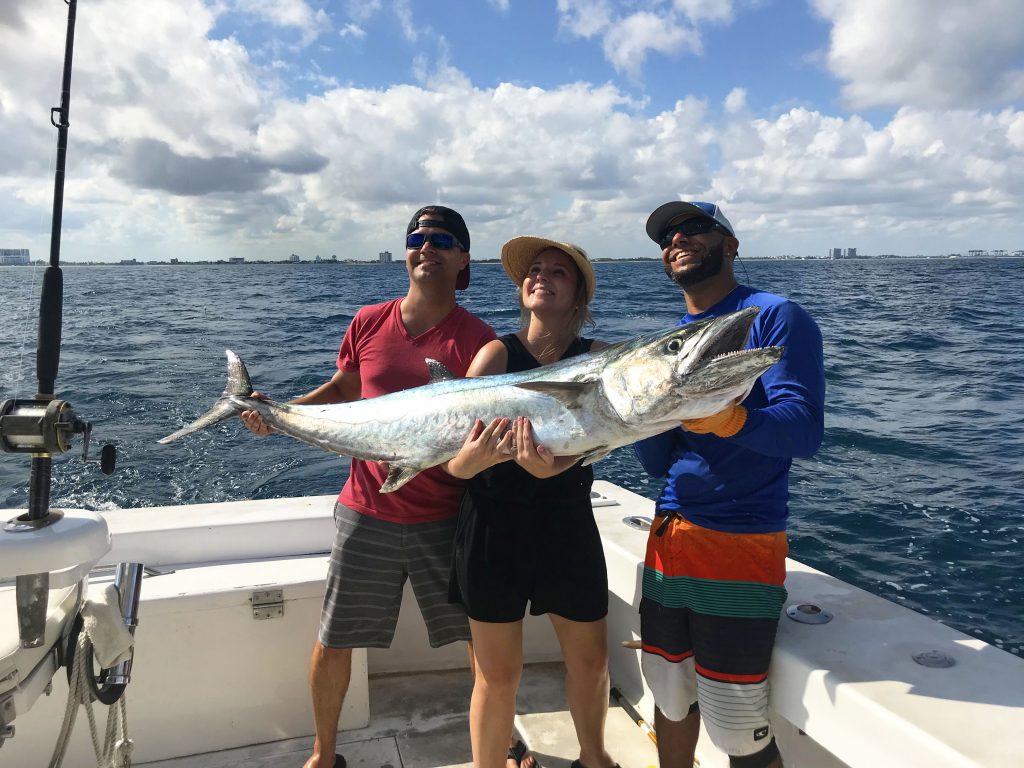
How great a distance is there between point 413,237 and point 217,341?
53.1ft

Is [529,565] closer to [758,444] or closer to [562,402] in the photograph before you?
[562,402]

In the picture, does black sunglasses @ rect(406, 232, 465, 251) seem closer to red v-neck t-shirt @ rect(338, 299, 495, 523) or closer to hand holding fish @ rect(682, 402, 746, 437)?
red v-neck t-shirt @ rect(338, 299, 495, 523)

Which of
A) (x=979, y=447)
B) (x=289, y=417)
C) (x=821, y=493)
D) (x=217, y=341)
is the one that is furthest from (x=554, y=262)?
(x=217, y=341)

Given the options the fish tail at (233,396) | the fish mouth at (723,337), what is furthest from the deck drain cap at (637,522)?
the fish tail at (233,396)

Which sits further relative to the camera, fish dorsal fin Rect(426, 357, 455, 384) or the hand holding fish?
fish dorsal fin Rect(426, 357, 455, 384)

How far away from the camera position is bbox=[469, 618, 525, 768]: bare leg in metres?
2.49

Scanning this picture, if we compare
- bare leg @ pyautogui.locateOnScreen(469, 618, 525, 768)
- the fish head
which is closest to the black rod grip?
bare leg @ pyautogui.locateOnScreen(469, 618, 525, 768)

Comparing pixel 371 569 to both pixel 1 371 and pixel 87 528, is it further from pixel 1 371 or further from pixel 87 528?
pixel 1 371

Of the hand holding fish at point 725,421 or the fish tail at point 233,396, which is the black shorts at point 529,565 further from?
the fish tail at point 233,396

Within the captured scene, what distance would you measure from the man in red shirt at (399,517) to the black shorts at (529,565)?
0.29 meters

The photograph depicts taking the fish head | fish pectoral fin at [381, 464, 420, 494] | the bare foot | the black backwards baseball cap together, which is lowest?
the bare foot

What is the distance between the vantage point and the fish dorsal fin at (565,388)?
2256 millimetres

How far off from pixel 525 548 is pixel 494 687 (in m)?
0.49

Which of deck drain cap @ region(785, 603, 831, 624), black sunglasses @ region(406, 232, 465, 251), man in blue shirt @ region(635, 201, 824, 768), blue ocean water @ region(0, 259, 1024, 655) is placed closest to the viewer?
man in blue shirt @ region(635, 201, 824, 768)
